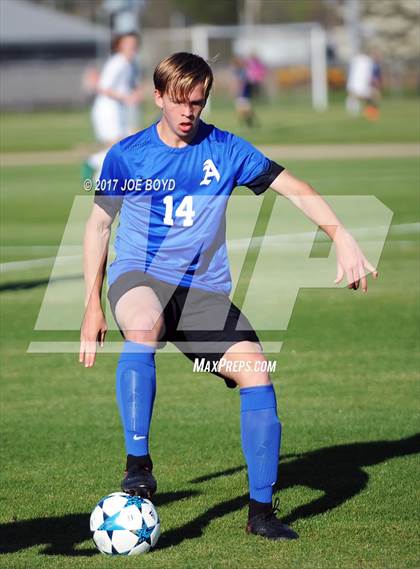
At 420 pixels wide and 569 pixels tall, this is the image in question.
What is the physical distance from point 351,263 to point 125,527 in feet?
5.49

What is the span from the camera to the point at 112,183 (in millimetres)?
5922

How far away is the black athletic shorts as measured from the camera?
5758mm

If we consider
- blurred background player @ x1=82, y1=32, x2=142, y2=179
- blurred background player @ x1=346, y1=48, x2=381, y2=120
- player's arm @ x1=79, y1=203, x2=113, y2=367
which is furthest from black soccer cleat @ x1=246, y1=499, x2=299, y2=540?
blurred background player @ x1=346, y1=48, x2=381, y2=120

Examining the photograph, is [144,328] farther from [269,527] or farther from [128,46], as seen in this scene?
[128,46]

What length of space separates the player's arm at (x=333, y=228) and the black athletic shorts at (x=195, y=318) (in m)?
0.56

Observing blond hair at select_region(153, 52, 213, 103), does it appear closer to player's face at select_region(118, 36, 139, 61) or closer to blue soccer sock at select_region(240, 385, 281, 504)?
blue soccer sock at select_region(240, 385, 281, 504)

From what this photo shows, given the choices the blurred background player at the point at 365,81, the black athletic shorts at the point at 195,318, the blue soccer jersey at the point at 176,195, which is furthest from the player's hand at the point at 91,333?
the blurred background player at the point at 365,81

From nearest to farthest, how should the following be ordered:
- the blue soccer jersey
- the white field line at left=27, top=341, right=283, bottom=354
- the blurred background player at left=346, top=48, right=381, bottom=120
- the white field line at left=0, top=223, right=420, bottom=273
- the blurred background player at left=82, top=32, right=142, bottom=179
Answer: the blue soccer jersey, the white field line at left=27, top=341, right=283, bottom=354, the white field line at left=0, top=223, right=420, bottom=273, the blurred background player at left=82, top=32, right=142, bottom=179, the blurred background player at left=346, top=48, right=381, bottom=120

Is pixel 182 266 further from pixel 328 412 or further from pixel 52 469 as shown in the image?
pixel 328 412

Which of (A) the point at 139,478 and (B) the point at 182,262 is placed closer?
(A) the point at 139,478

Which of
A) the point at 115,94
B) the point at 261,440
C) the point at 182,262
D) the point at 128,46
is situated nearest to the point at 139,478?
the point at 261,440

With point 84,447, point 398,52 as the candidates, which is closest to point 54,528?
point 84,447

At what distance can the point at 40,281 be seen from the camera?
13867 millimetres

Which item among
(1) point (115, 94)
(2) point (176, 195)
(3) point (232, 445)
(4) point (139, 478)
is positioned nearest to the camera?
(4) point (139, 478)
